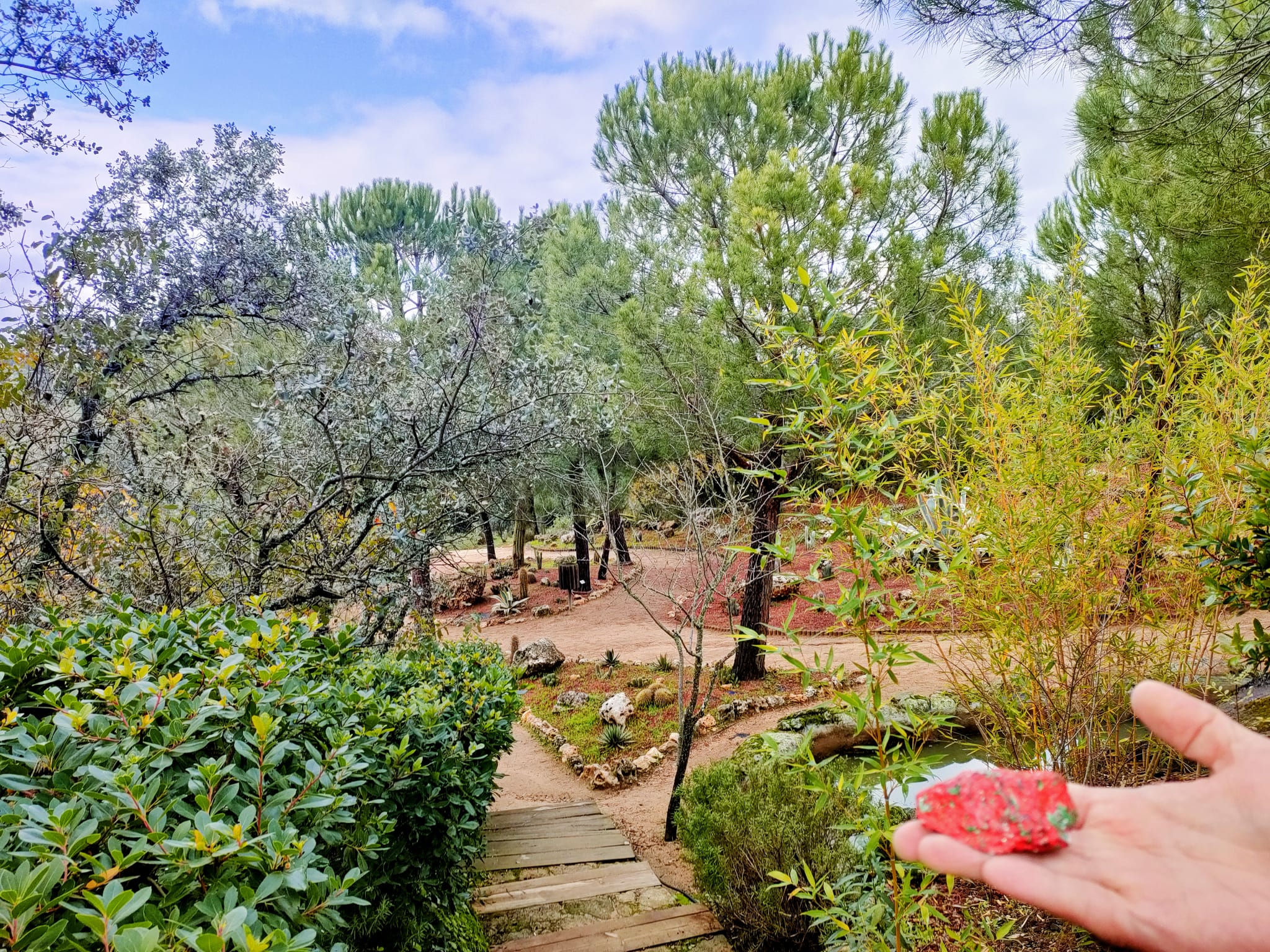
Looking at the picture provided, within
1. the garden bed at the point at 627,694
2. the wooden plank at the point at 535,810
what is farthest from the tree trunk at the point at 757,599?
the wooden plank at the point at 535,810

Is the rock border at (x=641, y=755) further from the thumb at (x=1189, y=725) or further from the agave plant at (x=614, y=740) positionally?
the thumb at (x=1189, y=725)

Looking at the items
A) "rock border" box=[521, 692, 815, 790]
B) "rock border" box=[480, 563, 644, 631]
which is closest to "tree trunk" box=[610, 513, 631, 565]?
"rock border" box=[480, 563, 644, 631]

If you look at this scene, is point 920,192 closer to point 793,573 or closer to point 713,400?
point 713,400

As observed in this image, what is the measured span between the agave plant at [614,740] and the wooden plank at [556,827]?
2.30 meters

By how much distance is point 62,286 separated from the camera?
3.69 m

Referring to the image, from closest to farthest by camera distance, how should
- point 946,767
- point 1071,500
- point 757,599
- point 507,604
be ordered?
point 1071,500, point 946,767, point 757,599, point 507,604

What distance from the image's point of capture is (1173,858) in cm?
88

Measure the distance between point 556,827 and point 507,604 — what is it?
33.1ft

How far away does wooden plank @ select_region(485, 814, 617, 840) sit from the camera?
13.6 ft

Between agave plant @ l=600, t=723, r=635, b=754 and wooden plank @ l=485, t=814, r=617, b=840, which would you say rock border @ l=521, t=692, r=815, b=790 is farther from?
wooden plank @ l=485, t=814, r=617, b=840

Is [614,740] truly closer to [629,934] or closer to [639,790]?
[639,790]

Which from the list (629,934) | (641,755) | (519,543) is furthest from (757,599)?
(519,543)

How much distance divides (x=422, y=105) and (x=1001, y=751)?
9.61 m

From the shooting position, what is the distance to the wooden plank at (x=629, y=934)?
2742mm
